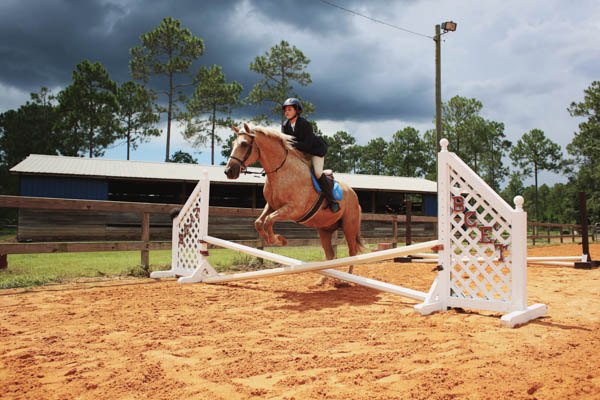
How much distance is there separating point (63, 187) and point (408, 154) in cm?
4206

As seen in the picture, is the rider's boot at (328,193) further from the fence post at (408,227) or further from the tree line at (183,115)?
the tree line at (183,115)

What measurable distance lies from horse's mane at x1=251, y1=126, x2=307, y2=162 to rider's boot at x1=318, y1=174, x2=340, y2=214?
366 millimetres

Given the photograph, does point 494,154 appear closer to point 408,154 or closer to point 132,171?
point 408,154

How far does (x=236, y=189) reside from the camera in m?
23.1

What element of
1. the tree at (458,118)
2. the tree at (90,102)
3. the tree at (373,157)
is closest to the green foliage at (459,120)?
the tree at (458,118)

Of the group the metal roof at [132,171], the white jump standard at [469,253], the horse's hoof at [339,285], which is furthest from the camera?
the metal roof at [132,171]

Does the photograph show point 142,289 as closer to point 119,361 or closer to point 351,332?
point 119,361

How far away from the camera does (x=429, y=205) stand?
2542 cm

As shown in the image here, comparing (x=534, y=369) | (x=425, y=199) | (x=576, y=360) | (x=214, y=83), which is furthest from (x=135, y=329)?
(x=214, y=83)

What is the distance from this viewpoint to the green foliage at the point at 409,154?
50906 millimetres

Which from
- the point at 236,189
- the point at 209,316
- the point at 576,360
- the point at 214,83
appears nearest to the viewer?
the point at 576,360

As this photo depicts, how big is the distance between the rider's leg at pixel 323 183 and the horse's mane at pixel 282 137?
161 millimetres

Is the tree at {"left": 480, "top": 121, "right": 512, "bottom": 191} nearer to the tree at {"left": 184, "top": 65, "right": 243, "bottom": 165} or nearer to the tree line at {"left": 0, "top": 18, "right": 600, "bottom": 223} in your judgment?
the tree line at {"left": 0, "top": 18, "right": 600, "bottom": 223}

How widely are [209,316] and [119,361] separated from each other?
136cm
